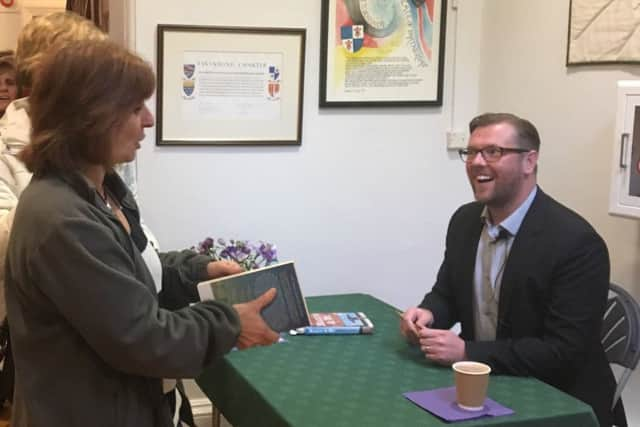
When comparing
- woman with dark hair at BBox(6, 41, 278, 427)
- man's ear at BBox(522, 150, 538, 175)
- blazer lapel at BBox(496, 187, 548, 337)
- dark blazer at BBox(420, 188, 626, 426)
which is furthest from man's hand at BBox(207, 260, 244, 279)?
man's ear at BBox(522, 150, 538, 175)

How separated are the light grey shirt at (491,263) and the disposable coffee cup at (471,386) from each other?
1.83 ft

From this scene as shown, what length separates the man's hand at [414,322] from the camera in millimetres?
2244

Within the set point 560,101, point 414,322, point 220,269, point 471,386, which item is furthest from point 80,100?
point 560,101

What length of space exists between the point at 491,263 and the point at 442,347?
405 mm

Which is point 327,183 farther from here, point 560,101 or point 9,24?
point 9,24

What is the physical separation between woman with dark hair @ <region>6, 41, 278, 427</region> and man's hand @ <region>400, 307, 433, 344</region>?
845 millimetres

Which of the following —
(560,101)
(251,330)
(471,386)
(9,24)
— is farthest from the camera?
(9,24)

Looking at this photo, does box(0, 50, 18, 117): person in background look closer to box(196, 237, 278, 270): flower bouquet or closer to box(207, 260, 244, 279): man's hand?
box(196, 237, 278, 270): flower bouquet

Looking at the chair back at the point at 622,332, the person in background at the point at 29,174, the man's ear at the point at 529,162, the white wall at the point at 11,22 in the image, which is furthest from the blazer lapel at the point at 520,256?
the white wall at the point at 11,22

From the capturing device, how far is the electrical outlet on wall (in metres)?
3.51

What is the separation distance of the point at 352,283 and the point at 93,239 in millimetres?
2182

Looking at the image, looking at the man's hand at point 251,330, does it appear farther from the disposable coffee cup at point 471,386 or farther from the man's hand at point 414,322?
the man's hand at point 414,322

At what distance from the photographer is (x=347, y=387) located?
191 cm

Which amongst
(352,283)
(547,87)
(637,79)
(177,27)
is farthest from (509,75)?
(177,27)
